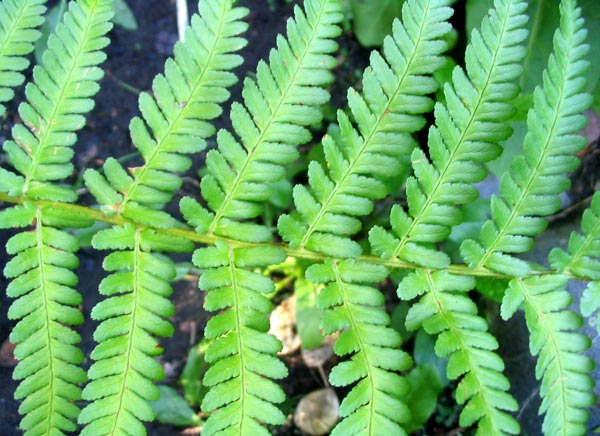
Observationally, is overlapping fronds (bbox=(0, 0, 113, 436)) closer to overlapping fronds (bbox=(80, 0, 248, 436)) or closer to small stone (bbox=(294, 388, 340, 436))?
overlapping fronds (bbox=(80, 0, 248, 436))

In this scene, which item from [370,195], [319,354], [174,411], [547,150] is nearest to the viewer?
[547,150]

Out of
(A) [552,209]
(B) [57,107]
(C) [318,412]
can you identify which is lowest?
(C) [318,412]

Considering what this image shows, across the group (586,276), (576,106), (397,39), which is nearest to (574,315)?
(586,276)

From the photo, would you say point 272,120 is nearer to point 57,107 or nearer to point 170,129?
point 170,129

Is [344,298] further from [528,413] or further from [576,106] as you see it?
[528,413]

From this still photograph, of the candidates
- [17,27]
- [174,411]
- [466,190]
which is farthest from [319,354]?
[17,27]

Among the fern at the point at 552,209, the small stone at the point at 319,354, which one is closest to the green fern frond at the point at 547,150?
the fern at the point at 552,209

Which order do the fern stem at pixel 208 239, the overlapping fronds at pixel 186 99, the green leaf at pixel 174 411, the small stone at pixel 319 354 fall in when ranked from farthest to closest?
the small stone at pixel 319 354, the green leaf at pixel 174 411, the fern stem at pixel 208 239, the overlapping fronds at pixel 186 99

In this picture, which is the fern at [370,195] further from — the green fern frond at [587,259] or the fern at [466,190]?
the green fern frond at [587,259]
